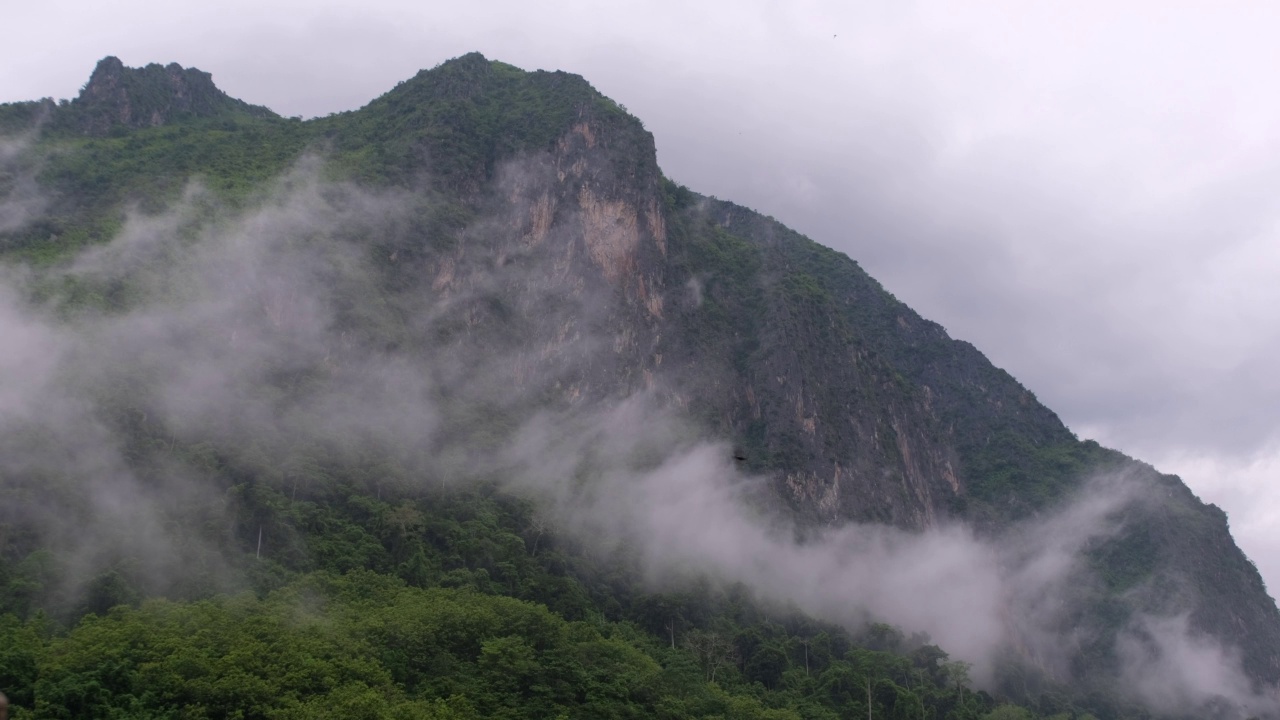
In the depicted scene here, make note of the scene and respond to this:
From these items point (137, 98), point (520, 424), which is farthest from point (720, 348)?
point (137, 98)

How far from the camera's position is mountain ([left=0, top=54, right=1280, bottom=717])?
61094mm

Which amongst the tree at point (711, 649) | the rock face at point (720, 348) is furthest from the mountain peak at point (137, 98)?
the tree at point (711, 649)

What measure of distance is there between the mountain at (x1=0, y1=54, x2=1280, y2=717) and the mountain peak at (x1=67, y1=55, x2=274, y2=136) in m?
0.37

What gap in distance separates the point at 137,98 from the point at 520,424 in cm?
5884

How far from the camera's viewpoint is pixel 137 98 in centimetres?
11538

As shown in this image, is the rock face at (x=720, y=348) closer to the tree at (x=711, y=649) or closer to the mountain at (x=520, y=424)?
the mountain at (x=520, y=424)

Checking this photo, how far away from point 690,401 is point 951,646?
105 ft

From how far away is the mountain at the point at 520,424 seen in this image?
61.1 m

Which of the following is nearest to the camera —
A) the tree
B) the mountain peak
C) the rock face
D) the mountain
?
the mountain

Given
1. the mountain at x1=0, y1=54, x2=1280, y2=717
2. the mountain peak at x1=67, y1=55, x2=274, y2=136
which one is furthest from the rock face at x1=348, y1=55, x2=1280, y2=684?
the mountain peak at x1=67, y1=55, x2=274, y2=136

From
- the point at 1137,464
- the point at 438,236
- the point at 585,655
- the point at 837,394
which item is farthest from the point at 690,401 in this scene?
the point at 1137,464

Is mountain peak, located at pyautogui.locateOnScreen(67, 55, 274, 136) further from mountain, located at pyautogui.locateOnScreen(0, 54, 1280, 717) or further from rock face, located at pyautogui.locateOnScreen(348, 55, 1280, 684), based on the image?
rock face, located at pyautogui.locateOnScreen(348, 55, 1280, 684)

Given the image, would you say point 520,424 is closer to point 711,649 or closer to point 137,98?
point 711,649

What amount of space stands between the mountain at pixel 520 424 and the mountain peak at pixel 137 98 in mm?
373
